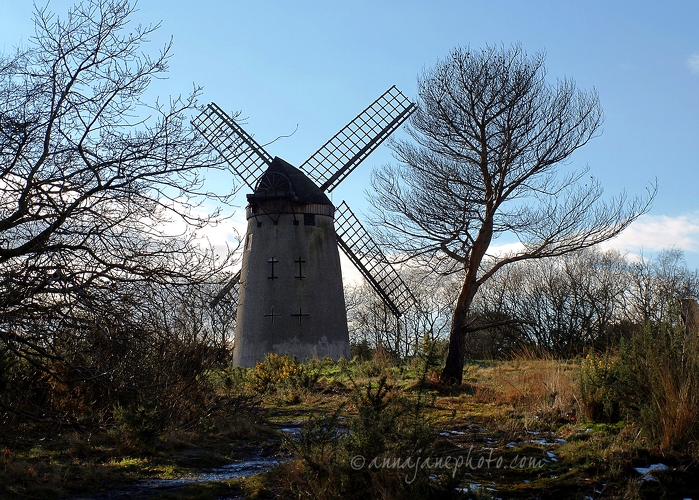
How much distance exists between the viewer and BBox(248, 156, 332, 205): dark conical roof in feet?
66.8

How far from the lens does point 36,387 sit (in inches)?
329

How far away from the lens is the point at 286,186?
20.4m

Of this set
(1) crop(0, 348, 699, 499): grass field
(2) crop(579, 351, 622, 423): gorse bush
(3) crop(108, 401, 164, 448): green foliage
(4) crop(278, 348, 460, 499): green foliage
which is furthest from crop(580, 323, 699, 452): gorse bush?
(3) crop(108, 401, 164, 448): green foliage

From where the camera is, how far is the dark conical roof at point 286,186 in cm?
2036

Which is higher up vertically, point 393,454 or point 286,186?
point 286,186

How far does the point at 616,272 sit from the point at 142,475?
3556cm

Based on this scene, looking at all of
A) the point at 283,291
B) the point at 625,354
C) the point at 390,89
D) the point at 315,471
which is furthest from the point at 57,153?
the point at 390,89

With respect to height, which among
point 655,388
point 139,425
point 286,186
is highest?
point 286,186

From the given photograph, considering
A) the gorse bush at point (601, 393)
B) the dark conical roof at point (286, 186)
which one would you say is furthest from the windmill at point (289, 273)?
the gorse bush at point (601, 393)

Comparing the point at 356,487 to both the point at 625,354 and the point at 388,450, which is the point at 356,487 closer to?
the point at 388,450

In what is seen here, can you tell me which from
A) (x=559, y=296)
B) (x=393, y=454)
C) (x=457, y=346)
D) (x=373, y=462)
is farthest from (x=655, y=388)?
(x=559, y=296)

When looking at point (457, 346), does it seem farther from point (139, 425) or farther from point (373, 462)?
point (373, 462)

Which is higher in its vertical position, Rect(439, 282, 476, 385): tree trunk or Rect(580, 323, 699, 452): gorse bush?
Rect(439, 282, 476, 385): tree trunk

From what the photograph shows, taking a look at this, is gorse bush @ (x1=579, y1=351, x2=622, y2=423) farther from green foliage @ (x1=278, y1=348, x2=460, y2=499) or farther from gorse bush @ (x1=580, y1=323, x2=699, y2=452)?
green foliage @ (x1=278, y1=348, x2=460, y2=499)
